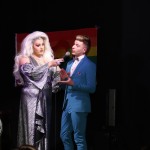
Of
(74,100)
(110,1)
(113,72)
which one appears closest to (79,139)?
(74,100)

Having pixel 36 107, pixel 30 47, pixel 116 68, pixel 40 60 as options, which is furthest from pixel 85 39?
pixel 36 107

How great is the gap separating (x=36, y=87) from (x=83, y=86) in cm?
66

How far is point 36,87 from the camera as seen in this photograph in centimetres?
431

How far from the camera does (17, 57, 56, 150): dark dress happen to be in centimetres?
426

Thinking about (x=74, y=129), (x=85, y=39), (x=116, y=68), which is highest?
(x=85, y=39)

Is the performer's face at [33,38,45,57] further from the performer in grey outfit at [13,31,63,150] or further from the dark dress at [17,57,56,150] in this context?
the dark dress at [17,57,56,150]

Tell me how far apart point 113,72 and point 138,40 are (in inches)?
18.5

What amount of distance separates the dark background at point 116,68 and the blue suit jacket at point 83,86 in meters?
0.08

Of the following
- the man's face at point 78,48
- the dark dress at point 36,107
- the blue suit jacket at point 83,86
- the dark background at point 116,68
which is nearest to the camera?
the dark background at point 116,68

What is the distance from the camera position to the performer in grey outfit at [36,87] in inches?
168

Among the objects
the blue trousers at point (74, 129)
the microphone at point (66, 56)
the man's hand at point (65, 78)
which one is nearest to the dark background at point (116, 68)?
the blue trousers at point (74, 129)

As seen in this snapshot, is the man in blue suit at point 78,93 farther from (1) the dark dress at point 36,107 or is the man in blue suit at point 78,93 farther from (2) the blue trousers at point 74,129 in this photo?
(1) the dark dress at point 36,107

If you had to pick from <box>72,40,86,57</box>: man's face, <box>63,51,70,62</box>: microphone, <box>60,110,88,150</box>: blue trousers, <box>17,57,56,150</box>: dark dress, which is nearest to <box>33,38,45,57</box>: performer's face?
Result: <box>17,57,56,150</box>: dark dress

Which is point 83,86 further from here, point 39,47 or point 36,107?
point 39,47
